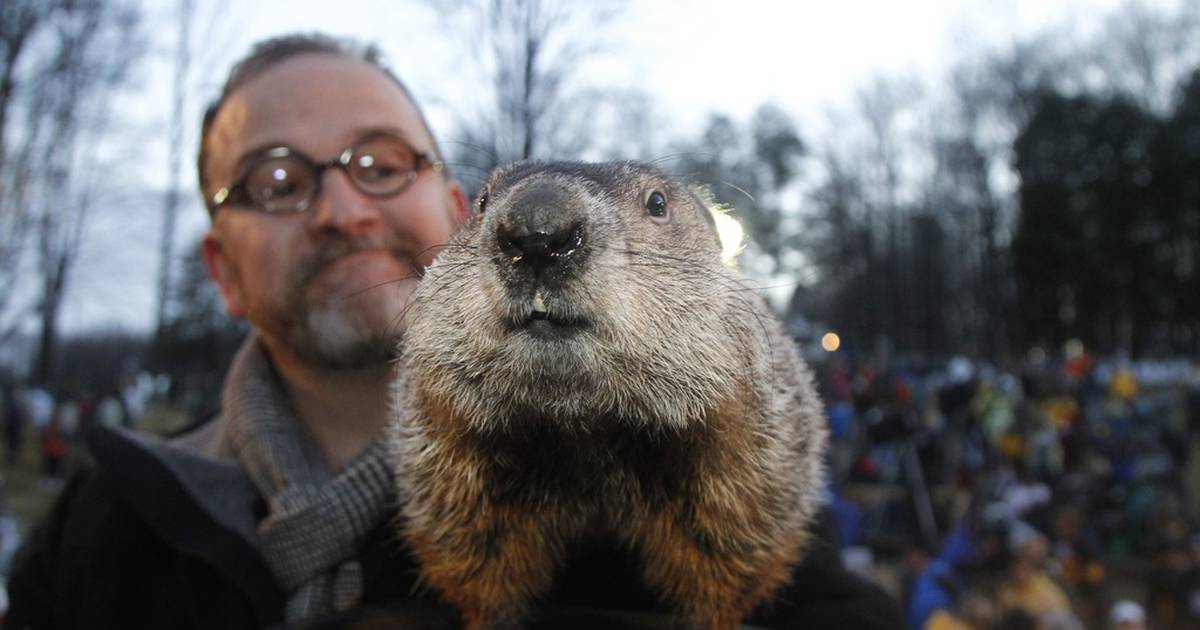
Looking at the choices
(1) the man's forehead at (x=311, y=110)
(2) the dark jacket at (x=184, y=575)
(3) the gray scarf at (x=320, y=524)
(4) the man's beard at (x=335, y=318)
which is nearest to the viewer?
(2) the dark jacket at (x=184, y=575)

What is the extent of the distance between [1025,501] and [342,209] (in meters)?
11.7

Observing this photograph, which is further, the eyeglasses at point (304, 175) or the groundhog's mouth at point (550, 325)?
the eyeglasses at point (304, 175)

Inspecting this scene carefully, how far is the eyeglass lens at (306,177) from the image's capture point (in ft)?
8.22

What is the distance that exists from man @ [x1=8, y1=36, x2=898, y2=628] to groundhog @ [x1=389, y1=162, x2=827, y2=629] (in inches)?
20.4

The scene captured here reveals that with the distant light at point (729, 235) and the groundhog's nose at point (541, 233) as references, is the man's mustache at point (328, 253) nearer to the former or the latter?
the distant light at point (729, 235)

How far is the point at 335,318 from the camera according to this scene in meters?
2.41

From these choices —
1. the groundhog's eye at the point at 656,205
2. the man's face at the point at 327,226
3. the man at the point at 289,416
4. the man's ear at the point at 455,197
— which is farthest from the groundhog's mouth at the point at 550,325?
the man's ear at the point at 455,197

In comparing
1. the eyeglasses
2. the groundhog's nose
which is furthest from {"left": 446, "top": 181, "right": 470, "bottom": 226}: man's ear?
the groundhog's nose

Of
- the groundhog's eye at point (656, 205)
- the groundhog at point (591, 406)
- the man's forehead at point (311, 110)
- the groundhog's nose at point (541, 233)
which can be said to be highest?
the man's forehead at point (311, 110)

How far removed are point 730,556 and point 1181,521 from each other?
1099cm

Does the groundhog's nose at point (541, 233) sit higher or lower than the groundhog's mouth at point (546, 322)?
higher

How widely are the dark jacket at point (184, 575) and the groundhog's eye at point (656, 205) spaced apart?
29.7 inches

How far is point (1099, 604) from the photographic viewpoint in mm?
10000

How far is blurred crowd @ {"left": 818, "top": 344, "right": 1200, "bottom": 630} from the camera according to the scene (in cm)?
796
